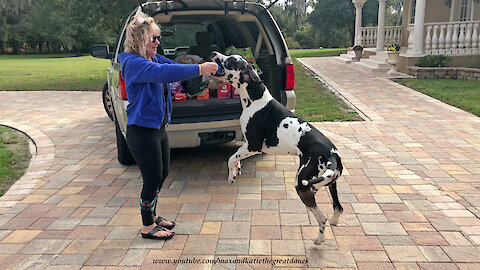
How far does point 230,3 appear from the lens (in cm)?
455

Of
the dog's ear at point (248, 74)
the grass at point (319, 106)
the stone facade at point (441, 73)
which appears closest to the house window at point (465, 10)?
the stone facade at point (441, 73)

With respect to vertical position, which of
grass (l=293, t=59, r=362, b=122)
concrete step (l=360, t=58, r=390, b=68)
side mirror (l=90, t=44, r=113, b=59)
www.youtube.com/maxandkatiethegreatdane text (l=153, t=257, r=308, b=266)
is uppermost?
side mirror (l=90, t=44, r=113, b=59)

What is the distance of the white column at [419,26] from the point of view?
13.3m

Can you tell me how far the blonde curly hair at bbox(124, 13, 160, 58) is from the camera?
2914mm

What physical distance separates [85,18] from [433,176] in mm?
12183

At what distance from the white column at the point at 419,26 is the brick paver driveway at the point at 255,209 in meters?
7.88

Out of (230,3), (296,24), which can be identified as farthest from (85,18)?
(296,24)

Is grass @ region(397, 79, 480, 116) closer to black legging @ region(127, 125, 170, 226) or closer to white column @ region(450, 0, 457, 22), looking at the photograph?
white column @ region(450, 0, 457, 22)

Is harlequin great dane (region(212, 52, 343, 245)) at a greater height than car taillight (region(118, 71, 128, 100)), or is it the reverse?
car taillight (region(118, 71, 128, 100))

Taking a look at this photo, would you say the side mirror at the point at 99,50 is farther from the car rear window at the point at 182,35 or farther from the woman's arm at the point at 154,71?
the woman's arm at the point at 154,71

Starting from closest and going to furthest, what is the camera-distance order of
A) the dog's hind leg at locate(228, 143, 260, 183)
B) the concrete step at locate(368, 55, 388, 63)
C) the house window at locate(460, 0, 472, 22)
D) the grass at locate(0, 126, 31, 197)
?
the dog's hind leg at locate(228, 143, 260, 183) → the grass at locate(0, 126, 31, 197) → the concrete step at locate(368, 55, 388, 63) → the house window at locate(460, 0, 472, 22)

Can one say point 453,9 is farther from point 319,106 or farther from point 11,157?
point 11,157

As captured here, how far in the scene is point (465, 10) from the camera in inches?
655

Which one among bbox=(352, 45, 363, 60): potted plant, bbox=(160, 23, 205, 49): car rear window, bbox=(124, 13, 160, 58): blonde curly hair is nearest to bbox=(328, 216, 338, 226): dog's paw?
bbox=(124, 13, 160, 58): blonde curly hair
